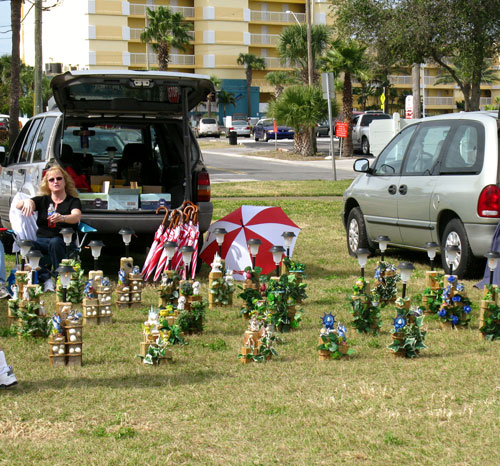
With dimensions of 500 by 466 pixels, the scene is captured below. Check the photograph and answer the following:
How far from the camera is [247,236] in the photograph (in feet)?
30.0

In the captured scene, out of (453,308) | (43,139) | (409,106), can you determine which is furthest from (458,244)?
(409,106)

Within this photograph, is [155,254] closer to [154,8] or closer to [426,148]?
[426,148]

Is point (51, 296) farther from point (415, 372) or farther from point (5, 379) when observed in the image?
point (415, 372)

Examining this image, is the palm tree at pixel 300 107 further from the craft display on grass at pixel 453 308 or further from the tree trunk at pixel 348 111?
the craft display on grass at pixel 453 308

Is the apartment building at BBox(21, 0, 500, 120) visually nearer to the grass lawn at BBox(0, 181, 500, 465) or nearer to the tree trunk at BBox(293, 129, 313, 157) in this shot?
the tree trunk at BBox(293, 129, 313, 157)

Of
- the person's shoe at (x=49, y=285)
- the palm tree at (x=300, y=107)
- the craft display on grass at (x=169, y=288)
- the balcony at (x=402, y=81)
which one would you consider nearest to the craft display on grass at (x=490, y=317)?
the craft display on grass at (x=169, y=288)

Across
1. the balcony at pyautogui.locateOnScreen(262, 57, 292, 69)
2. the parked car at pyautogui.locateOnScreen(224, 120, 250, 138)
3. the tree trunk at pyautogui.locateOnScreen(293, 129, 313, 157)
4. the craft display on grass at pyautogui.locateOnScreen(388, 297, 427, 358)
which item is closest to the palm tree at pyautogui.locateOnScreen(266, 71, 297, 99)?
the balcony at pyautogui.locateOnScreen(262, 57, 292, 69)

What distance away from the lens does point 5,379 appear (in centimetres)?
536

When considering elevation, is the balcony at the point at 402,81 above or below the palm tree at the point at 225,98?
above

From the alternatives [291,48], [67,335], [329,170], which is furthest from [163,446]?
[291,48]

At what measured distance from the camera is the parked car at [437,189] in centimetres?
893

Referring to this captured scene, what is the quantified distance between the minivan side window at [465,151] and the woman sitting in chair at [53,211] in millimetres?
3791

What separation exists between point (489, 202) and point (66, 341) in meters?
4.61

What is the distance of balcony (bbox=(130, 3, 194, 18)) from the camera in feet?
256
